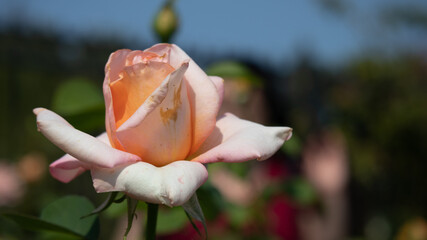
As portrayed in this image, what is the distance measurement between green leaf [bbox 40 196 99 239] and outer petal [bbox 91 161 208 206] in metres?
0.12

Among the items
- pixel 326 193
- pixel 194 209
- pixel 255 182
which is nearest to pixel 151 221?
pixel 194 209

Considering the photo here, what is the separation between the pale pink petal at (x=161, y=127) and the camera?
0.40 metres

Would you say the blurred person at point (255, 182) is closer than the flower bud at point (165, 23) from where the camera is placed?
No

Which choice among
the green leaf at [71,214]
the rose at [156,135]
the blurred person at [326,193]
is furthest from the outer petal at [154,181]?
the blurred person at [326,193]

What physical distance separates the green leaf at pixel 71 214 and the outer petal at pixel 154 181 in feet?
0.41

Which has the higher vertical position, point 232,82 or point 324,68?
point 232,82

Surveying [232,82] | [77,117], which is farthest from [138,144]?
[232,82]

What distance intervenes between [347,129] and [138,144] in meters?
6.35

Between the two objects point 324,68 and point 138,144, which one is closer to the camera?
point 138,144

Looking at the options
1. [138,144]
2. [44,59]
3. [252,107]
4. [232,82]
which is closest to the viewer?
[138,144]

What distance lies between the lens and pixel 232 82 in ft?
6.33

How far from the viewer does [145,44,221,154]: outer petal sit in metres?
0.44

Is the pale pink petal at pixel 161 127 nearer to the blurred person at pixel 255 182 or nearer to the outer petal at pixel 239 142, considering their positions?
the outer petal at pixel 239 142

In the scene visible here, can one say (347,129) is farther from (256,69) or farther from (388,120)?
(256,69)
